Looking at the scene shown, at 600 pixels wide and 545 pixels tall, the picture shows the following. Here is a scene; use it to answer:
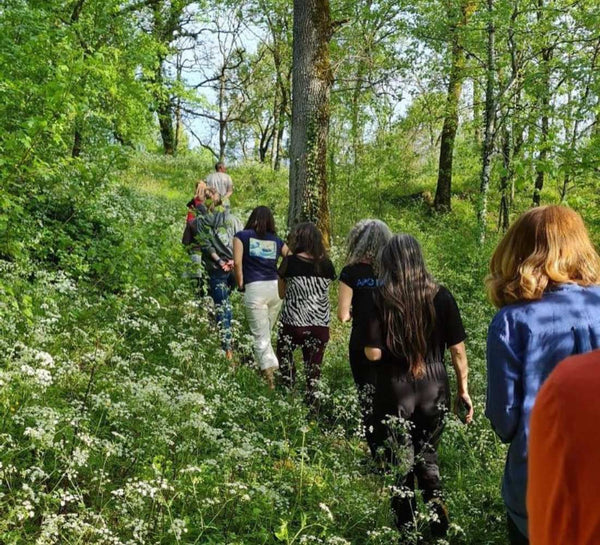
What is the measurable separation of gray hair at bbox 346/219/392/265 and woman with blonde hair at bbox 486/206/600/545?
7.32 ft

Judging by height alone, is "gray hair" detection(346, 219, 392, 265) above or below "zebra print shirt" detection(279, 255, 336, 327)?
above

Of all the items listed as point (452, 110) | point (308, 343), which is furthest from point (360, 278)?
point (452, 110)

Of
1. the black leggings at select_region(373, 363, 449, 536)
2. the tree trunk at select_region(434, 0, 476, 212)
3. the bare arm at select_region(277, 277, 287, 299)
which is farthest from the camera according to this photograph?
the tree trunk at select_region(434, 0, 476, 212)

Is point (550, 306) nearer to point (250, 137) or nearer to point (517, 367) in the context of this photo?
point (517, 367)

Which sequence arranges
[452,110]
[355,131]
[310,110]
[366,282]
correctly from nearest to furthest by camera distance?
[366,282] < [310,110] < [355,131] < [452,110]

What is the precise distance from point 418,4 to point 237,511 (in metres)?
12.6

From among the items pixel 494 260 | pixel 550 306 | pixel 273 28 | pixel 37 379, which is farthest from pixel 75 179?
pixel 273 28

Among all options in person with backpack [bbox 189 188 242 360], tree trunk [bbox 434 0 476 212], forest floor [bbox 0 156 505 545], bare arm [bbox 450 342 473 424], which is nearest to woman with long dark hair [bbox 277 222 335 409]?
forest floor [bbox 0 156 505 545]

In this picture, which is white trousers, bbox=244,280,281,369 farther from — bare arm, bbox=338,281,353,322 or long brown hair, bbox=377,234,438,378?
long brown hair, bbox=377,234,438,378

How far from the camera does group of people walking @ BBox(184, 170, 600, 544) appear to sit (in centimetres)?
246

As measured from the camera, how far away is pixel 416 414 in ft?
12.0

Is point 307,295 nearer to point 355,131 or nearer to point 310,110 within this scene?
point 310,110

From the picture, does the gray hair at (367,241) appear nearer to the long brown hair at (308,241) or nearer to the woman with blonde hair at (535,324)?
the long brown hair at (308,241)

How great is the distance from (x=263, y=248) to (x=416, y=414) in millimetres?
3171
